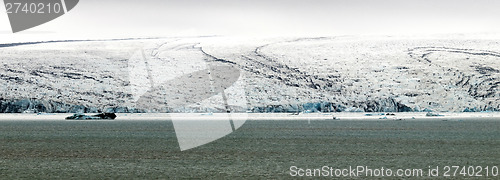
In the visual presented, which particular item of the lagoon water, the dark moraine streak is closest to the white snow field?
the dark moraine streak

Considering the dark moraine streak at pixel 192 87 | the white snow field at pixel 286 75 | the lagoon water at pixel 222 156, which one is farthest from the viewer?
the dark moraine streak at pixel 192 87

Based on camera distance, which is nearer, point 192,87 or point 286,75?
point 192,87

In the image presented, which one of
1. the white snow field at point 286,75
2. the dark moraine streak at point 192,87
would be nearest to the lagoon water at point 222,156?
the white snow field at point 286,75

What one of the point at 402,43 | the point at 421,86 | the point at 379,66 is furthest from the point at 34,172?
the point at 402,43

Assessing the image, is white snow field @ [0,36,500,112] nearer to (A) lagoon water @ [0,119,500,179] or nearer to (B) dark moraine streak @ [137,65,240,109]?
(B) dark moraine streak @ [137,65,240,109]

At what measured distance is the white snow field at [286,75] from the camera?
227 ft

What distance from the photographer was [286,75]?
78312 millimetres

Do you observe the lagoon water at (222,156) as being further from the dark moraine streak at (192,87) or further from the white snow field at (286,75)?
the dark moraine streak at (192,87)

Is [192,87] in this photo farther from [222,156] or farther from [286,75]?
[222,156]

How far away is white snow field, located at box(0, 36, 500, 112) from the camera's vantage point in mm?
69250

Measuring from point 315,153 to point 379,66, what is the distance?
5596 cm

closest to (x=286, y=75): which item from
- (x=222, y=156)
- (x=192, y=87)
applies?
(x=192, y=87)

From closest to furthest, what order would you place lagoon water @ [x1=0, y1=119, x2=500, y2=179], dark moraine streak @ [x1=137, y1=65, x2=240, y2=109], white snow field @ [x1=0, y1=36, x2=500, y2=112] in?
lagoon water @ [x1=0, y1=119, x2=500, y2=179] → white snow field @ [x1=0, y1=36, x2=500, y2=112] → dark moraine streak @ [x1=137, y1=65, x2=240, y2=109]

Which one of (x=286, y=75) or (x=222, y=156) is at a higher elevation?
(x=222, y=156)
